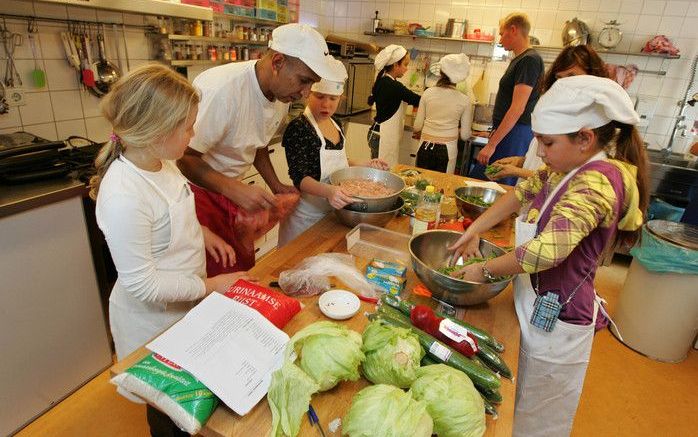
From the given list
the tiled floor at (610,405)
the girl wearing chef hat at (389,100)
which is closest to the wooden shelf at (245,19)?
the girl wearing chef hat at (389,100)

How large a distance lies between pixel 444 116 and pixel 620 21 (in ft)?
6.97

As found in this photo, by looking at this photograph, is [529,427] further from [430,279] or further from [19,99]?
[19,99]

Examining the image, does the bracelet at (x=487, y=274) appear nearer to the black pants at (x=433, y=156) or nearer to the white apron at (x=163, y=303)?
the white apron at (x=163, y=303)

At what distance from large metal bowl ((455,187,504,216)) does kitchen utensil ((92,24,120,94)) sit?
2110 mm

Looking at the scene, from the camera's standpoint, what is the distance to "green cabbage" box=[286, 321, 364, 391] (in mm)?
820

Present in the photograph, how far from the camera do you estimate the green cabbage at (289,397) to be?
0.74 meters

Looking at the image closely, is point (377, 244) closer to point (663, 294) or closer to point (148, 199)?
point (148, 199)

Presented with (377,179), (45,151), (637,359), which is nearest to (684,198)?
(637,359)

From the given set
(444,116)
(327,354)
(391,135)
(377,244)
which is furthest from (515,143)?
(327,354)

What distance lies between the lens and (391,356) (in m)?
0.84

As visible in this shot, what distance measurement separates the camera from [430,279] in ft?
3.87

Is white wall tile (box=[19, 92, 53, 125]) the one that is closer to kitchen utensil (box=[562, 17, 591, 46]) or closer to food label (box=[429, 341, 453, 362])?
food label (box=[429, 341, 453, 362])

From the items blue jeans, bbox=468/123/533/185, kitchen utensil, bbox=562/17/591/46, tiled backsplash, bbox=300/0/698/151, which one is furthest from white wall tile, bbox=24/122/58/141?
kitchen utensil, bbox=562/17/591/46

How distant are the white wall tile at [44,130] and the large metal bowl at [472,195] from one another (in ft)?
7.26
